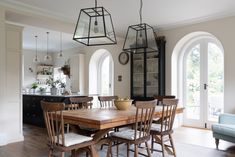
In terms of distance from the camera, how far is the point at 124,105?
3.37 m

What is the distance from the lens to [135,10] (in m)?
4.36

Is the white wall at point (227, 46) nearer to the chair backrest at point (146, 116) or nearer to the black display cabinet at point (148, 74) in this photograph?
the black display cabinet at point (148, 74)

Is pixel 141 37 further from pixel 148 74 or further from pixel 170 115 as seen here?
pixel 148 74

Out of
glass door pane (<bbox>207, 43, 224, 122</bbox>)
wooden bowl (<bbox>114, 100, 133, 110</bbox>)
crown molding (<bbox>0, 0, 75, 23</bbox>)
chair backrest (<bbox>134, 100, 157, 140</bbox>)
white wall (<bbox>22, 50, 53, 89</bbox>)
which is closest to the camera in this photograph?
chair backrest (<bbox>134, 100, 157, 140</bbox>)

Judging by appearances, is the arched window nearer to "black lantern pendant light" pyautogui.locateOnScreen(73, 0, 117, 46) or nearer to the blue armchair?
the blue armchair

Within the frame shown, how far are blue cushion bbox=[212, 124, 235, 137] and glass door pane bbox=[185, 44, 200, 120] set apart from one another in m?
1.82

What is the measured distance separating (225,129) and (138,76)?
9.12 ft

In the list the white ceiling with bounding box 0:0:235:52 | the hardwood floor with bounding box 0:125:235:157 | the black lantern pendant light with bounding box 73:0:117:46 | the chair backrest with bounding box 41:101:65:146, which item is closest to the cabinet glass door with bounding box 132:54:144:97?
the white ceiling with bounding box 0:0:235:52

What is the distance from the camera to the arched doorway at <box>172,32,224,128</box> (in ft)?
17.4

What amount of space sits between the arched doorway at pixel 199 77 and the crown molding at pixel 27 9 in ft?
9.85

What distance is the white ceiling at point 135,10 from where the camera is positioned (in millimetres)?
3926

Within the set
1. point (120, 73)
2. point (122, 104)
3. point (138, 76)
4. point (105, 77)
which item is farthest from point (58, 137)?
point (105, 77)

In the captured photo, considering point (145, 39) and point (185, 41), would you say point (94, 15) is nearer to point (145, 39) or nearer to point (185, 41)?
point (145, 39)

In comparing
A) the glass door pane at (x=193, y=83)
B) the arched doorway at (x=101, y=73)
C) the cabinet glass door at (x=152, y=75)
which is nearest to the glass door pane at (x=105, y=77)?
the arched doorway at (x=101, y=73)
